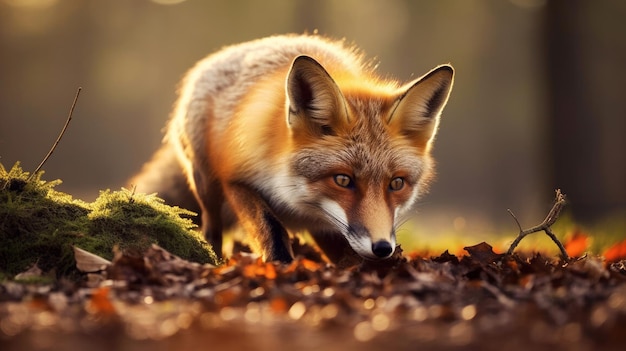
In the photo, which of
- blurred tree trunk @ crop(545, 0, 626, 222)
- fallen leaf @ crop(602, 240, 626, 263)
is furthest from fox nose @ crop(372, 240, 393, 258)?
blurred tree trunk @ crop(545, 0, 626, 222)

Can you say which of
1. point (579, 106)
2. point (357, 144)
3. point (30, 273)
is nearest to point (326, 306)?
point (30, 273)

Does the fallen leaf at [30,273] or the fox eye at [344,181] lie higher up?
the fox eye at [344,181]

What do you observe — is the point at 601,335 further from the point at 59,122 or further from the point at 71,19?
the point at 71,19

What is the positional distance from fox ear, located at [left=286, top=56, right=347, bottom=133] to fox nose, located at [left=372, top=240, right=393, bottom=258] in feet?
3.13

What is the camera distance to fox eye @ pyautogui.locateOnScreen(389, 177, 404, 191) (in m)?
4.22

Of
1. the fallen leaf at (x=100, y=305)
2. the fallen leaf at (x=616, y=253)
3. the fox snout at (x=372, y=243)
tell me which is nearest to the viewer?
the fallen leaf at (x=100, y=305)

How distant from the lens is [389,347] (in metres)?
2.04

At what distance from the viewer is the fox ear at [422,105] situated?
436cm

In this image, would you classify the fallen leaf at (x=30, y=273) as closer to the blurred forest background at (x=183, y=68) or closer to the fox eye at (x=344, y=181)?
the fox eye at (x=344, y=181)

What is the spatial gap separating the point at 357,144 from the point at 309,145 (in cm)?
31

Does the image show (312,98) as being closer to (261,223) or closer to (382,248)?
(261,223)

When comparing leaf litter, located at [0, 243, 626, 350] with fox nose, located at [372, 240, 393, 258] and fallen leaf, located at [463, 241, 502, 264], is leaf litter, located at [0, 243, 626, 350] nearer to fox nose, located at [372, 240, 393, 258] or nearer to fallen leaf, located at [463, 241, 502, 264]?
fox nose, located at [372, 240, 393, 258]

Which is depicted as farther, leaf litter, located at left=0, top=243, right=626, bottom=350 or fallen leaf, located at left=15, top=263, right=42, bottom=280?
fallen leaf, located at left=15, top=263, right=42, bottom=280

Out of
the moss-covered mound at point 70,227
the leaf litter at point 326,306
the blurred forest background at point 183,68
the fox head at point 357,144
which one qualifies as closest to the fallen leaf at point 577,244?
the fox head at point 357,144
